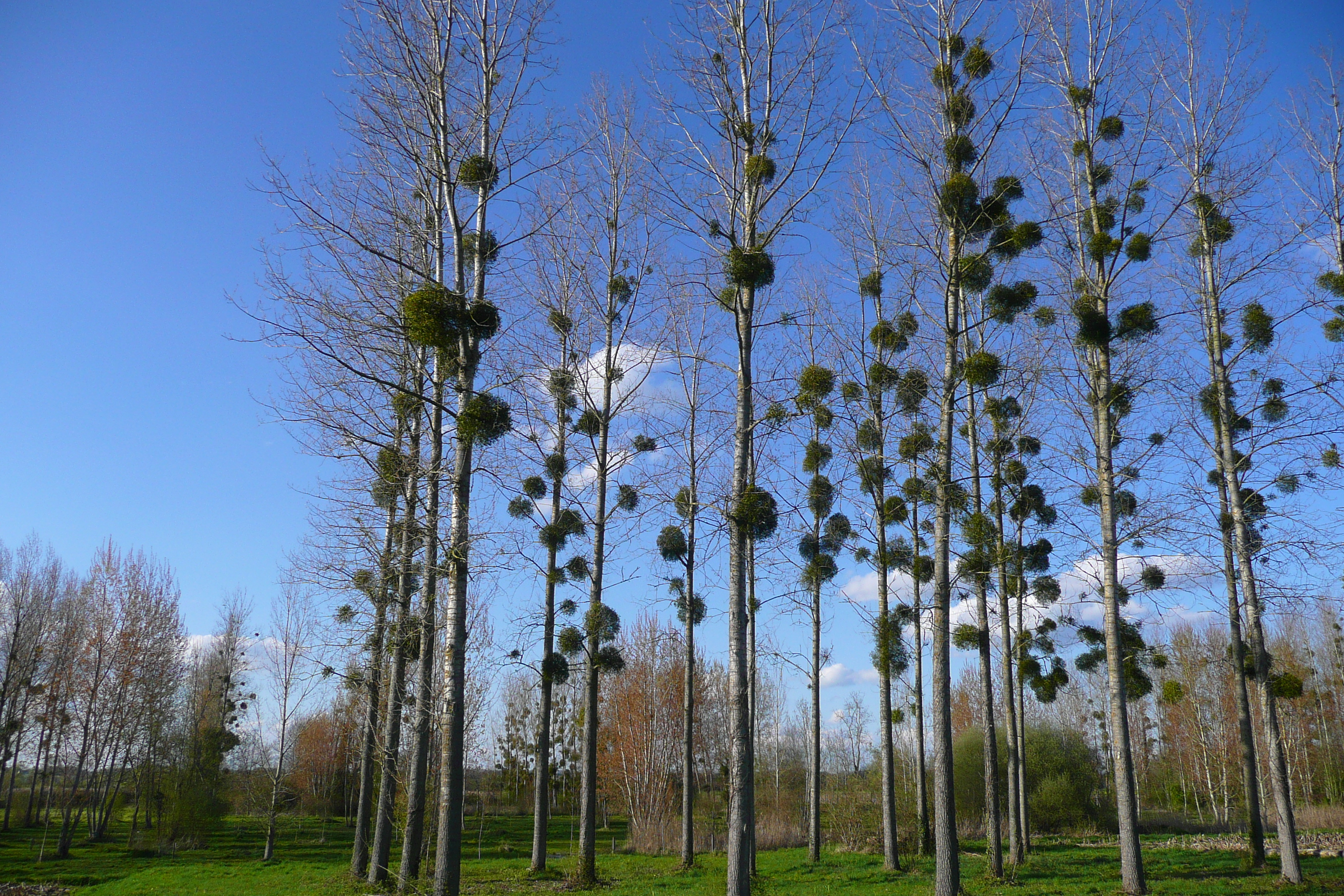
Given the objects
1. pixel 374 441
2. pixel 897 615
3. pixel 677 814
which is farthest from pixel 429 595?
pixel 677 814

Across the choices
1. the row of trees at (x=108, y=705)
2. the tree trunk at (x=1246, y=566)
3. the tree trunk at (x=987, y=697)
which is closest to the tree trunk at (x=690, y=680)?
the tree trunk at (x=987, y=697)

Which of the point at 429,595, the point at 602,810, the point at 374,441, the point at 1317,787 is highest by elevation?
the point at 374,441

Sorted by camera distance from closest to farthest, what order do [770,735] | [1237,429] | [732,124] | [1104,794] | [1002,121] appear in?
[732,124]
[1002,121]
[1237,429]
[1104,794]
[770,735]

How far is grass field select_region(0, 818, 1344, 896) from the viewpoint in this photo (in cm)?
1263

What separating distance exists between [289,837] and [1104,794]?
35.7 metres

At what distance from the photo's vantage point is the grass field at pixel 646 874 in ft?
41.4

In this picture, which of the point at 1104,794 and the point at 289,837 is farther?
the point at 289,837

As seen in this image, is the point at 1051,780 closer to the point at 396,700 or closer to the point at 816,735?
the point at 816,735

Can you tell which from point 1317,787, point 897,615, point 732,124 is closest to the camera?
point 732,124

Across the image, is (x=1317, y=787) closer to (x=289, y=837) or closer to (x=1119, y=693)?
(x=1119, y=693)

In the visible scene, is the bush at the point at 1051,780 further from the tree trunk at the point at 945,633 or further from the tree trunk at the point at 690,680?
the tree trunk at the point at 945,633

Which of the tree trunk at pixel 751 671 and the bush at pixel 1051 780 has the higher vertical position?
the tree trunk at pixel 751 671

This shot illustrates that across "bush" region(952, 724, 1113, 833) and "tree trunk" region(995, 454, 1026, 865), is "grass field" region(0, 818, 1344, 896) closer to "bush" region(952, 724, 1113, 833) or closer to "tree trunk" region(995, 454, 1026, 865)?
"tree trunk" region(995, 454, 1026, 865)

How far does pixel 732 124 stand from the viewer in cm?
1074
